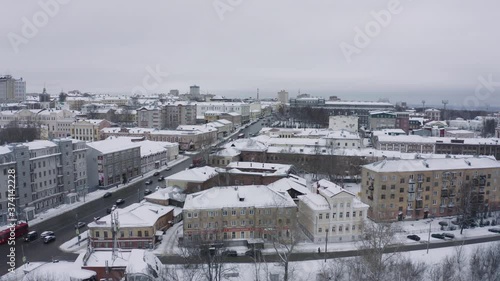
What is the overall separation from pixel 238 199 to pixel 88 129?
145 ft

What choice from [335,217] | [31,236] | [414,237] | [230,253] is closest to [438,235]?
[414,237]

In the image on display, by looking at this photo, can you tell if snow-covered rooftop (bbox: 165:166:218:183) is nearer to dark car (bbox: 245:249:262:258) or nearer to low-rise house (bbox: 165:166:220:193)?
low-rise house (bbox: 165:166:220:193)

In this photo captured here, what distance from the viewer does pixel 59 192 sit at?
31.0 meters

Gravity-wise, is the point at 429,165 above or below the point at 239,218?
above

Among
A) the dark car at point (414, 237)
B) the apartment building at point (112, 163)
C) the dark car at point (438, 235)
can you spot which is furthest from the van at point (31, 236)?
the dark car at point (438, 235)

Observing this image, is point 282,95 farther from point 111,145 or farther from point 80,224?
point 80,224

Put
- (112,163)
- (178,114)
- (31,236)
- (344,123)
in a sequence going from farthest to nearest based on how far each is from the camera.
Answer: (178,114)
(344,123)
(112,163)
(31,236)

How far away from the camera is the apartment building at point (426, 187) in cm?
2861

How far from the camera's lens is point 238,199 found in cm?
2472

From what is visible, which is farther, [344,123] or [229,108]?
[229,108]

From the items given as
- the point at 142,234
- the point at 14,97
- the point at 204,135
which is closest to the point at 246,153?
the point at 204,135

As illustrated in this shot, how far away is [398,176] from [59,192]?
26922 mm

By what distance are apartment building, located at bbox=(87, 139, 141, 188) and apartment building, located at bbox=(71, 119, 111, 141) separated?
22.1m

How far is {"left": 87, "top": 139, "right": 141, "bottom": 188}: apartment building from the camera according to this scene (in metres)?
35.7
